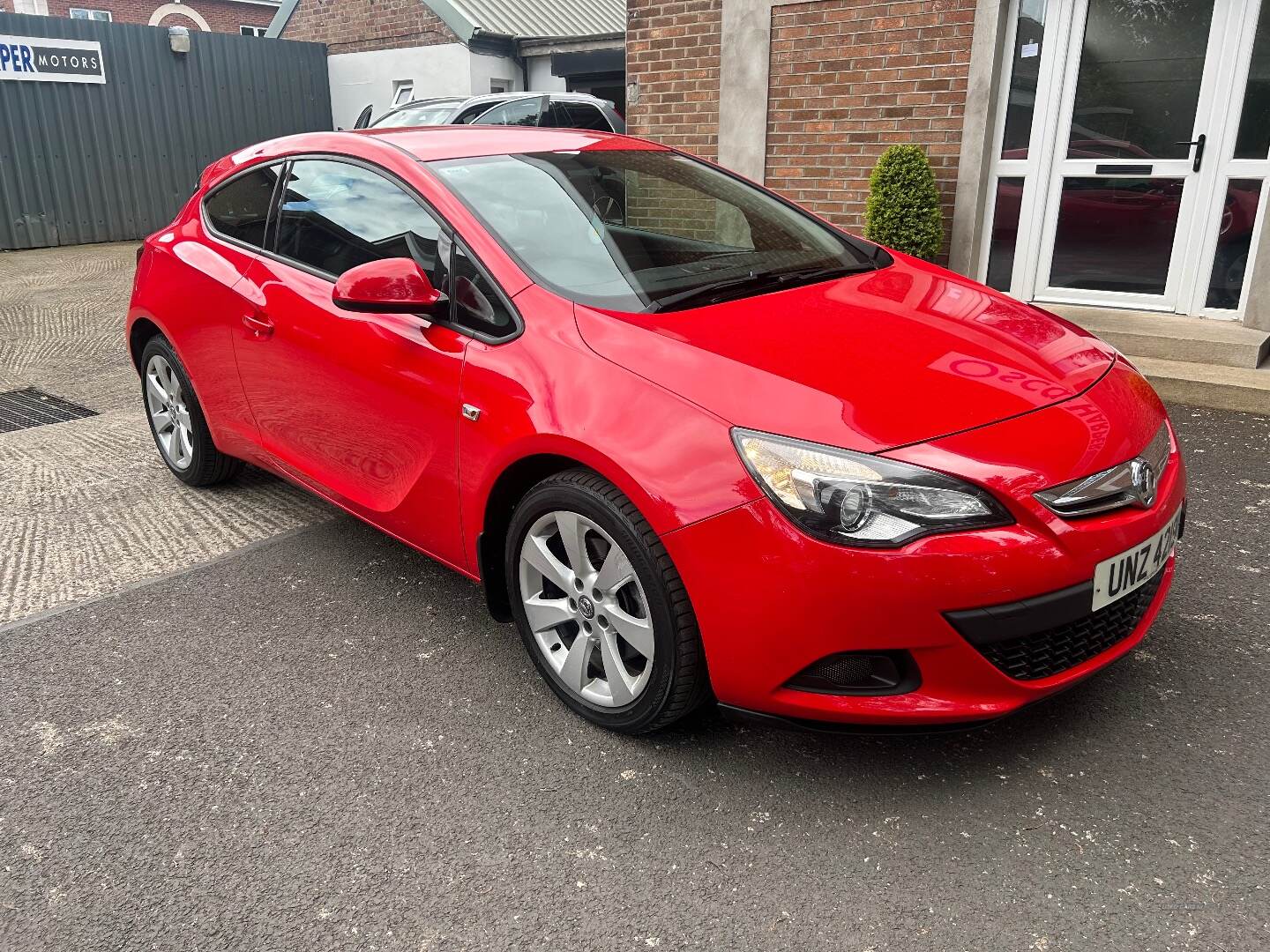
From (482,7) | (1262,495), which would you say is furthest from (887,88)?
(482,7)

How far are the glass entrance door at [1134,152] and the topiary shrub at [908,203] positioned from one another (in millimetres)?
625

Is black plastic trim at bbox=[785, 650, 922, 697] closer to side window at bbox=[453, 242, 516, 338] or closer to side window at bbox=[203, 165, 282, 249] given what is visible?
side window at bbox=[453, 242, 516, 338]

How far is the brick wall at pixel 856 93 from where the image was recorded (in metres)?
7.00

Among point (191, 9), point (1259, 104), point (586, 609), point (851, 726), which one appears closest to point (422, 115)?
point (1259, 104)

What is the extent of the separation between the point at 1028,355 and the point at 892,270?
2.66 ft

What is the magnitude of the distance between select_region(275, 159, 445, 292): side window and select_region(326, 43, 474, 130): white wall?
15823 mm

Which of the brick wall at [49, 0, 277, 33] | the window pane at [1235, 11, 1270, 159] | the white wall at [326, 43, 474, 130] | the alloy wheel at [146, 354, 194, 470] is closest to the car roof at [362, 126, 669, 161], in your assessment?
the alloy wheel at [146, 354, 194, 470]

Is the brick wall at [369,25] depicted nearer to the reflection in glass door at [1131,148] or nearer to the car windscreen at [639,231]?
the reflection in glass door at [1131,148]

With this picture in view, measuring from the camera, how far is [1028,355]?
2639 millimetres

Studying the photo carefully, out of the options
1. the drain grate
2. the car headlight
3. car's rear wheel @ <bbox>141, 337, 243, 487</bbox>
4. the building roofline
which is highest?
the building roofline

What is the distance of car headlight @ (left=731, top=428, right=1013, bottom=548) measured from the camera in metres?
2.11

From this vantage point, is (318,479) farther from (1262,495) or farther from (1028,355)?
(1262,495)

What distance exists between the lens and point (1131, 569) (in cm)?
233

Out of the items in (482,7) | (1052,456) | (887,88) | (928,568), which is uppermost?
(482,7)
